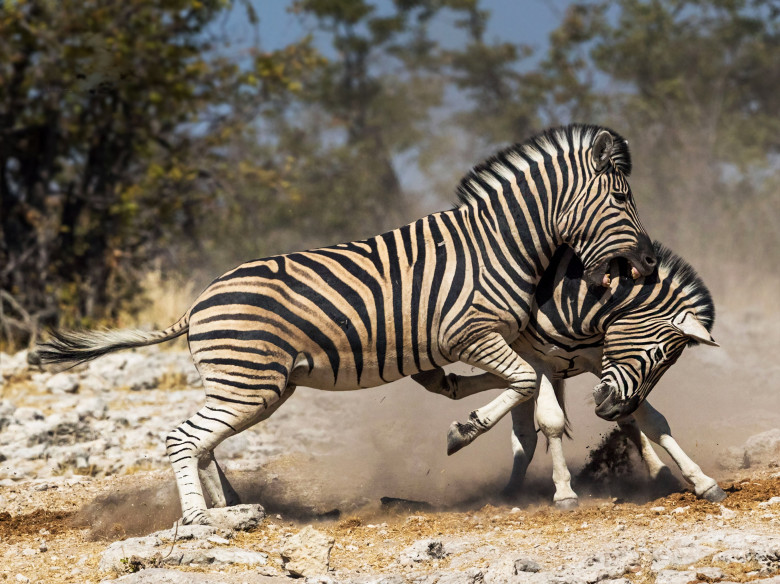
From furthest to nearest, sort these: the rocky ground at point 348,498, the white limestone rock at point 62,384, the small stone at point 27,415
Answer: the white limestone rock at point 62,384, the small stone at point 27,415, the rocky ground at point 348,498

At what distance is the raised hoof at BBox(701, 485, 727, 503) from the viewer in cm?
595

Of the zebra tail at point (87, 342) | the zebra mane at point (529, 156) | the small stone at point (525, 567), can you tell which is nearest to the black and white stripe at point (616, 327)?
the zebra mane at point (529, 156)

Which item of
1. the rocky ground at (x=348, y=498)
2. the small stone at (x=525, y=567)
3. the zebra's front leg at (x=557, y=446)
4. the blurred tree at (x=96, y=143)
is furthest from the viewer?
the blurred tree at (x=96, y=143)

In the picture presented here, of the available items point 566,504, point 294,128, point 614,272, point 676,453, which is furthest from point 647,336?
point 294,128

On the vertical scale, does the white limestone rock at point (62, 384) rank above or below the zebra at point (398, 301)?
below

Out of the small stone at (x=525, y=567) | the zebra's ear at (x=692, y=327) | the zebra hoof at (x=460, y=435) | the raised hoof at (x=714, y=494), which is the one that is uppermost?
the zebra's ear at (x=692, y=327)

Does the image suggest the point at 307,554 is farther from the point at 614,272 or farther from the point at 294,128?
the point at 294,128

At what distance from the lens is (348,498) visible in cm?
723

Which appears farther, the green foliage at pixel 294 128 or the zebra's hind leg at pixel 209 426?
the green foliage at pixel 294 128

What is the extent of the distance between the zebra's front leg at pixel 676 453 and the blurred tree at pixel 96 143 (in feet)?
31.4

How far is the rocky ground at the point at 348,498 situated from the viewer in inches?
191

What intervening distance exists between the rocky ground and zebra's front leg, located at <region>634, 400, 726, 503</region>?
106 mm

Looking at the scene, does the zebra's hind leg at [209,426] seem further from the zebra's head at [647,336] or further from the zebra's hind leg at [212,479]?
the zebra's head at [647,336]

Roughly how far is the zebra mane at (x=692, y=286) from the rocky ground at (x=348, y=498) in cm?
119
